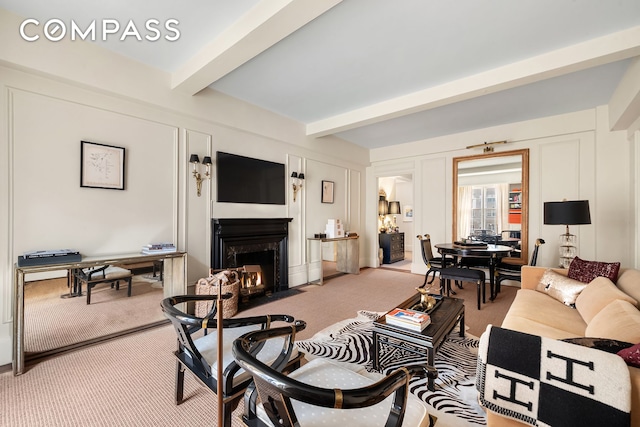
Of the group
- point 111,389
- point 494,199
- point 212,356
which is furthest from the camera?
point 494,199

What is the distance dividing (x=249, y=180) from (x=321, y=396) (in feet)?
11.8

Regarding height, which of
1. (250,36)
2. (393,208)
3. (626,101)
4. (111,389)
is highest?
(250,36)

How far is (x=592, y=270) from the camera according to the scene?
2605 mm

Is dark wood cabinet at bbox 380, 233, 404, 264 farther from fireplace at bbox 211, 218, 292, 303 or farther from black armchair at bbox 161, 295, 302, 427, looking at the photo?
black armchair at bbox 161, 295, 302, 427

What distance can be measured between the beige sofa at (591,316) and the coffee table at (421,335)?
0.42 m

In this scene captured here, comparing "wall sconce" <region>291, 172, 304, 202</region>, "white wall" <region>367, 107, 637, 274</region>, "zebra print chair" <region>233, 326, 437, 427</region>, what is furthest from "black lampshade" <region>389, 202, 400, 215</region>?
"zebra print chair" <region>233, 326, 437, 427</region>

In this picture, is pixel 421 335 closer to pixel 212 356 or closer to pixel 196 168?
pixel 212 356

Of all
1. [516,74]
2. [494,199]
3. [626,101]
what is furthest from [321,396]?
[494,199]

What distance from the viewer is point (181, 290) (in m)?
3.05

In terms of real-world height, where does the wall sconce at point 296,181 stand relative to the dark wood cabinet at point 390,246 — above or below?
above

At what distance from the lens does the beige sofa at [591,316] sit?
4.37ft

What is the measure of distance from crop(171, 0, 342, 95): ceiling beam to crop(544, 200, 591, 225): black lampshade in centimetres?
331

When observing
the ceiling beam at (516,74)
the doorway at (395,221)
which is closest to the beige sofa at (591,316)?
the ceiling beam at (516,74)

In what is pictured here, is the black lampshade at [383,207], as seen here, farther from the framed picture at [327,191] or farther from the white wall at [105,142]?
the white wall at [105,142]
